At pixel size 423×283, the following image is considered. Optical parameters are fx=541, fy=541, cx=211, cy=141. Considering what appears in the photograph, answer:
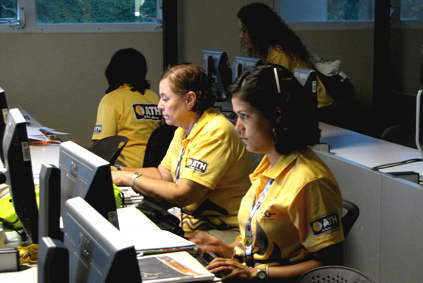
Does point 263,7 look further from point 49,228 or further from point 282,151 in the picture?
point 49,228

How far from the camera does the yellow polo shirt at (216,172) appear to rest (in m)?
2.18

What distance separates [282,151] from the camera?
65.1 inches

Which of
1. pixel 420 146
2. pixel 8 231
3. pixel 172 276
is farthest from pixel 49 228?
pixel 420 146

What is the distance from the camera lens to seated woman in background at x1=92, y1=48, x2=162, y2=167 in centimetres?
352

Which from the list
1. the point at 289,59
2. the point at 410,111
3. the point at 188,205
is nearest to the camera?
the point at 188,205

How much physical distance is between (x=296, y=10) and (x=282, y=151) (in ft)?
14.9

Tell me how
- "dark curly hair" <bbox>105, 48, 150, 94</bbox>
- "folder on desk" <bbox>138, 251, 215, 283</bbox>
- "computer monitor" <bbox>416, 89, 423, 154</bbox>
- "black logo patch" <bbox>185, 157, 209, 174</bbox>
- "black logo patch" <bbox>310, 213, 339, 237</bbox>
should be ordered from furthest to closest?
"dark curly hair" <bbox>105, 48, 150, 94</bbox> → "black logo patch" <bbox>185, 157, 209, 174</bbox> → "computer monitor" <bbox>416, 89, 423, 154</bbox> → "black logo patch" <bbox>310, 213, 339, 237</bbox> → "folder on desk" <bbox>138, 251, 215, 283</bbox>

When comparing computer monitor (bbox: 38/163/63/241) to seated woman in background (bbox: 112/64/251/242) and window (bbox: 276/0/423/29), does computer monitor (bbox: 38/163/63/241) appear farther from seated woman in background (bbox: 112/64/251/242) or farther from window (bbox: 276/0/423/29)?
window (bbox: 276/0/423/29)

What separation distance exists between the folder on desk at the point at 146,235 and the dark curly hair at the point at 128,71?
1.66 metres

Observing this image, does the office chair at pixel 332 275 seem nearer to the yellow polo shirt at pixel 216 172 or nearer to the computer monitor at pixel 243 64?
the yellow polo shirt at pixel 216 172

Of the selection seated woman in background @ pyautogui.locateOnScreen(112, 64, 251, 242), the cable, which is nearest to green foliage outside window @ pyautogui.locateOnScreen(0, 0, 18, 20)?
seated woman in background @ pyautogui.locateOnScreen(112, 64, 251, 242)

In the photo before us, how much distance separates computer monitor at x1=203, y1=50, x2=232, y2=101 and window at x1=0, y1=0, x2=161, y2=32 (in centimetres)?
154

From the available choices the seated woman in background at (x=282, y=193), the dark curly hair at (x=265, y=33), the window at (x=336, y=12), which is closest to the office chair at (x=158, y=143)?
the dark curly hair at (x=265, y=33)

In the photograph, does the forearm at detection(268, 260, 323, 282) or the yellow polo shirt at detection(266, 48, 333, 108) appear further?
the yellow polo shirt at detection(266, 48, 333, 108)
